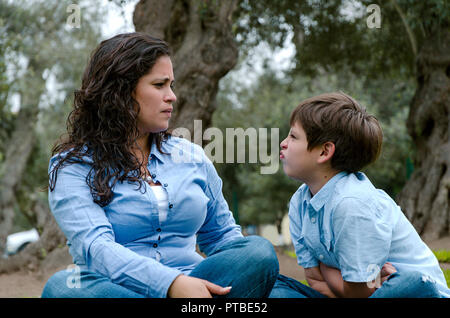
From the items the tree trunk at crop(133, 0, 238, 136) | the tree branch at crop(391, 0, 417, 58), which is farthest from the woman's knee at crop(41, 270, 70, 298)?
the tree branch at crop(391, 0, 417, 58)

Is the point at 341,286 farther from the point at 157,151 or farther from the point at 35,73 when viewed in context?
the point at 35,73

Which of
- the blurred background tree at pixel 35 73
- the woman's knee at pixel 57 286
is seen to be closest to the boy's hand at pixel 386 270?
the woman's knee at pixel 57 286

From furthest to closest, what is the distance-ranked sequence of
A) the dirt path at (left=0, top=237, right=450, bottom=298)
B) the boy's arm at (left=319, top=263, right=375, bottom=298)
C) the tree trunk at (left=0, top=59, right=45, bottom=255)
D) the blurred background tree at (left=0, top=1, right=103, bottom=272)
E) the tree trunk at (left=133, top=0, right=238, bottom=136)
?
the tree trunk at (left=0, top=59, right=45, bottom=255) → the blurred background tree at (left=0, top=1, right=103, bottom=272) → the tree trunk at (left=133, top=0, right=238, bottom=136) → the dirt path at (left=0, top=237, right=450, bottom=298) → the boy's arm at (left=319, top=263, right=375, bottom=298)

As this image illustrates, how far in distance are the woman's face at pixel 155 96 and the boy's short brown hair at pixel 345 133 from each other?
690 millimetres

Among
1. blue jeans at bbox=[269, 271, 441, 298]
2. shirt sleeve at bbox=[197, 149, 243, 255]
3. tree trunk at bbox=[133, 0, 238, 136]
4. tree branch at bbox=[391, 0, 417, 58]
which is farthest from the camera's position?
tree branch at bbox=[391, 0, 417, 58]

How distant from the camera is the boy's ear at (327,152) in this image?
2.51 metres

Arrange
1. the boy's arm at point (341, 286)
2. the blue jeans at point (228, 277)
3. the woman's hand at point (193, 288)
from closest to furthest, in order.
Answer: the woman's hand at point (193, 288), the blue jeans at point (228, 277), the boy's arm at point (341, 286)

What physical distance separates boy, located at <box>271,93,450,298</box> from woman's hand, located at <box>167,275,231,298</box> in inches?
20.8

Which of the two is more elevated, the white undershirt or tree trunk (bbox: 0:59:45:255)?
the white undershirt

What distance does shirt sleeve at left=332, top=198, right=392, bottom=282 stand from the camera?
2.19m

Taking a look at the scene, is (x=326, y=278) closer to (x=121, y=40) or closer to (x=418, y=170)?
(x=121, y=40)

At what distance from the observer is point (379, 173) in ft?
54.2

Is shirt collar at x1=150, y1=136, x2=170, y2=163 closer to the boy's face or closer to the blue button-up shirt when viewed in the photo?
the blue button-up shirt

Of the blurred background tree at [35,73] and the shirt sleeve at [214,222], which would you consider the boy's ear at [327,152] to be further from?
the blurred background tree at [35,73]
